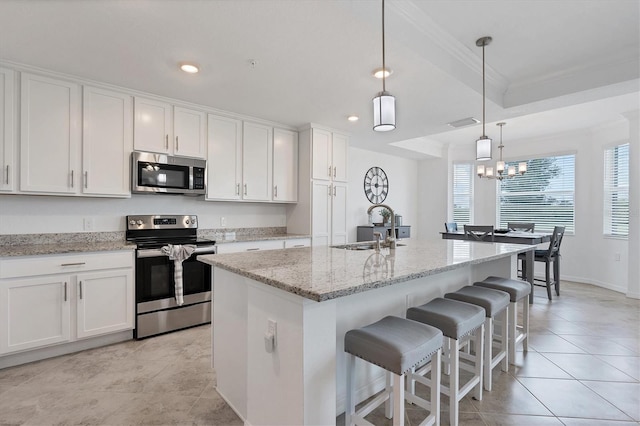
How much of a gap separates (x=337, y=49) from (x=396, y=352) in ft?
6.85

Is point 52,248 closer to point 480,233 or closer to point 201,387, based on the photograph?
point 201,387

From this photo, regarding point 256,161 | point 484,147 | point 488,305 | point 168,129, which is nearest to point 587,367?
point 488,305

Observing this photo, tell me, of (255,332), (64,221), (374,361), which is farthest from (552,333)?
(64,221)

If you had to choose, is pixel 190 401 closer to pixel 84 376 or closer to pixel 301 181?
pixel 84 376

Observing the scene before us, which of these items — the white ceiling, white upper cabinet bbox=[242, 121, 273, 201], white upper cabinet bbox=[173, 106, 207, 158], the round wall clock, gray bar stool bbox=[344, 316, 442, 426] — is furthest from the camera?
the round wall clock

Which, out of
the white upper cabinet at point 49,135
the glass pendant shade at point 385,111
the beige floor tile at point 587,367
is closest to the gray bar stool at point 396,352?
the glass pendant shade at point 385,111

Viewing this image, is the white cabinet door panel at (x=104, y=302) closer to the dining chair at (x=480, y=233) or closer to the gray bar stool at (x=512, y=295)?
the gray bar stool at (x=512, y=295)

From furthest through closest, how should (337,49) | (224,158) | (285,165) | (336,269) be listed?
(285,165)
(224,158)
(337,49)
(336,269)

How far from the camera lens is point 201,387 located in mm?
2096

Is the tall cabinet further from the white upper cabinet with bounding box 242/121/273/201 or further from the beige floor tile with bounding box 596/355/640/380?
the beige floor tile with bounding box 596/355/640/380

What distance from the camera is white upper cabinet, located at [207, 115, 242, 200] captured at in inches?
141

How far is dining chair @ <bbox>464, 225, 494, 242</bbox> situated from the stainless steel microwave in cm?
382

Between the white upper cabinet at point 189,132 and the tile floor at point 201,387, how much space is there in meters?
1.92

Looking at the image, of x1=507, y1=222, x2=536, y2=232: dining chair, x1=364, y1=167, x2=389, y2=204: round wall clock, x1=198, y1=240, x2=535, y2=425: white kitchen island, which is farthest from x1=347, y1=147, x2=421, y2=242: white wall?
x1=198, y1=240, x2=535, y2=425: white kitchen island
